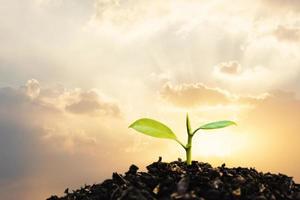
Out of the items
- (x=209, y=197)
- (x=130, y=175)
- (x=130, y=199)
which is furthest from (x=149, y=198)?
(x=130, y=175)

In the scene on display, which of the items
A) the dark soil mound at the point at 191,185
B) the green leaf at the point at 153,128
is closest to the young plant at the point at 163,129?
the green leaf at the point at 153,128

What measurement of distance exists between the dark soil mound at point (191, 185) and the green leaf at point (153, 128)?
274 mm

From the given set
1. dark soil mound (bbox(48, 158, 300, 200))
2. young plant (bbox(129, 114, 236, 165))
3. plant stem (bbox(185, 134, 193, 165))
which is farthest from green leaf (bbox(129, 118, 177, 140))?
dark soil mound (bbox(48, 158, 300, 200))

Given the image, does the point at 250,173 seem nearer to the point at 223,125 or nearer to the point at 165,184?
the point at 223,125

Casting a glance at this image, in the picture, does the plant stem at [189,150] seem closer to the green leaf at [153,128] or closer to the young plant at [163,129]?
the young plant at [163,129]

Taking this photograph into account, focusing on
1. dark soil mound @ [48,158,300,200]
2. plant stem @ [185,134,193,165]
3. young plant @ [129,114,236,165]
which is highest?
young plant @ [129,114,236,165]

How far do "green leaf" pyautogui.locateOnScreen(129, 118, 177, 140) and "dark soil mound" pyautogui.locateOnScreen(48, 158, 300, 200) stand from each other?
0.90 feet

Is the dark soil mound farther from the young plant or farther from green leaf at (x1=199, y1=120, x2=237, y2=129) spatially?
green leaf at (x1=199, y1=120, x2=237, y2=129)

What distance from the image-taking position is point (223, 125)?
17.5ft

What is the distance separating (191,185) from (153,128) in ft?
2.90

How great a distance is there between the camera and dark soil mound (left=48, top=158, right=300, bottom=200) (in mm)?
4348

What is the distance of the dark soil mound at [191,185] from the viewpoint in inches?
171

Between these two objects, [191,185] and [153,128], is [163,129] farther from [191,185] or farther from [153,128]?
[191,185]

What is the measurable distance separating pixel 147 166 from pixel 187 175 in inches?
21.4
